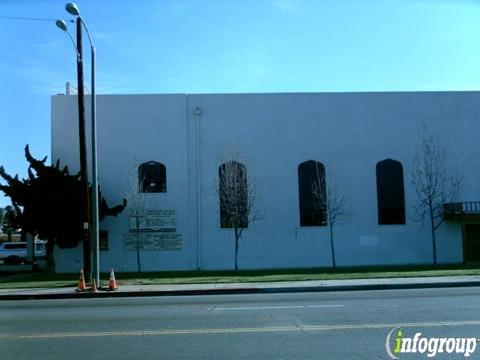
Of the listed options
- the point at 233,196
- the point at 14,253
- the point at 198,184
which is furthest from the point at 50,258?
the point at 14,253

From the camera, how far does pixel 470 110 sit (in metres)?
33.7

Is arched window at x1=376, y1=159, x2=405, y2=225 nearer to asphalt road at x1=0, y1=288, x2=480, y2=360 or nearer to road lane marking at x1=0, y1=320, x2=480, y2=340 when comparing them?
asphalt road at x1=0, y1=288, x2=480, y2=360

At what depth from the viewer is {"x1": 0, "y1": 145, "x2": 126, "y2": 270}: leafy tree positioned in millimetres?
29031

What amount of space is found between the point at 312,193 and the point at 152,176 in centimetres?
872

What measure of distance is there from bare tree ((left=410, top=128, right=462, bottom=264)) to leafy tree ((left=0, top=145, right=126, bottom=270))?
1792 cm

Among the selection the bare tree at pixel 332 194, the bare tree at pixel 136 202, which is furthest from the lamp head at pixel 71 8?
the bare tree at pixel 332 194

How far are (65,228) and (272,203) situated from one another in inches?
424

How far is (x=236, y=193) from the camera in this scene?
31.2 metres

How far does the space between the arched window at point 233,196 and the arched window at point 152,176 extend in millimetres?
3085

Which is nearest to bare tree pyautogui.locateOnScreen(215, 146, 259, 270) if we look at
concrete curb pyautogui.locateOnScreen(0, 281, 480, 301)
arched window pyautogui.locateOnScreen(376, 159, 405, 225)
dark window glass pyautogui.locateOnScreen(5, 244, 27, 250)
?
arched window pyautogui.locateOnScreen(376, 159, 405, 225)

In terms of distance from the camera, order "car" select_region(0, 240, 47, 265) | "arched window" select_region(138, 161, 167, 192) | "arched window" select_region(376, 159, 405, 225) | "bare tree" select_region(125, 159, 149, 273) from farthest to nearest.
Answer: "car" select_region(0, 240, 47, 265) → "arched window" select_region(376, 159, 405, 225) → "arched window" select_region(138, 161, 167, 192) → "bare tree" select_region(125, 159, 149, 273)

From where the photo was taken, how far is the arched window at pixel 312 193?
32.5m

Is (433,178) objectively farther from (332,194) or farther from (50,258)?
(50,258)

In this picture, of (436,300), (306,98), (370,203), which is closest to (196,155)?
(306,98)
